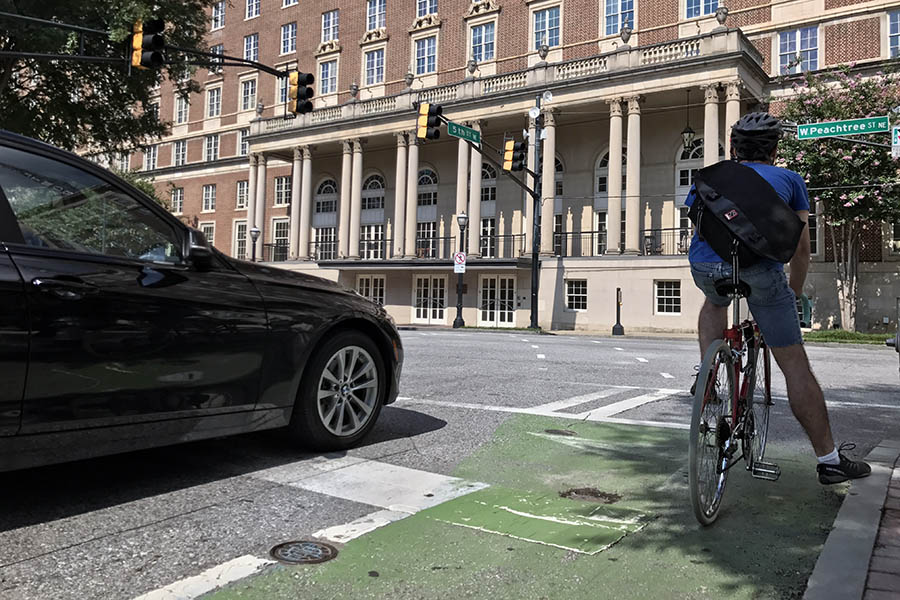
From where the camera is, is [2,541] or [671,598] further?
[2,541]

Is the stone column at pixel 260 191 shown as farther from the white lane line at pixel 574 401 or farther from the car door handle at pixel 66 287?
the car door handle at pixel 66 287

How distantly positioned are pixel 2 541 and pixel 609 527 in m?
2.55

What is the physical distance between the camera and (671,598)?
2.31 metres

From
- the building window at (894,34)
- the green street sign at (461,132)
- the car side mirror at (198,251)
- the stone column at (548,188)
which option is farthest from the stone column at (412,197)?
the car side mirror at (198,251)

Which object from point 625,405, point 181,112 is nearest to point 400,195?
point 181,112

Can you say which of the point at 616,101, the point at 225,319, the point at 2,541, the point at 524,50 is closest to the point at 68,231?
the point at 225,319

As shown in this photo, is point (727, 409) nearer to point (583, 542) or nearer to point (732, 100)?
point (583, 542)

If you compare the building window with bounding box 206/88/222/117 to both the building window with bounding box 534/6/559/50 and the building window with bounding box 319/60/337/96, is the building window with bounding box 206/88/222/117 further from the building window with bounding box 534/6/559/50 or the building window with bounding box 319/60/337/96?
the building window with bounding box 534/6/559/50

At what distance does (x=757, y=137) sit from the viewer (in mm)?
3418

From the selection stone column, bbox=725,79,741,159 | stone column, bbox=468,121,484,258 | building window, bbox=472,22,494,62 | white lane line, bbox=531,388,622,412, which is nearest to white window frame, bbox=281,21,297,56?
building window, bbox=472,22,494,62

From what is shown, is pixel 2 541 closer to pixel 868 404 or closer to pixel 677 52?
pixel 868 404

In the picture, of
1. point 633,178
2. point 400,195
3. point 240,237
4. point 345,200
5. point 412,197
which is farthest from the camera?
point 240,237

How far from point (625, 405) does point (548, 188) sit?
24.1 metres

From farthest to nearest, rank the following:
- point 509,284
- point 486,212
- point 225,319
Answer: point 486,212
point 509,284
point 225,319
